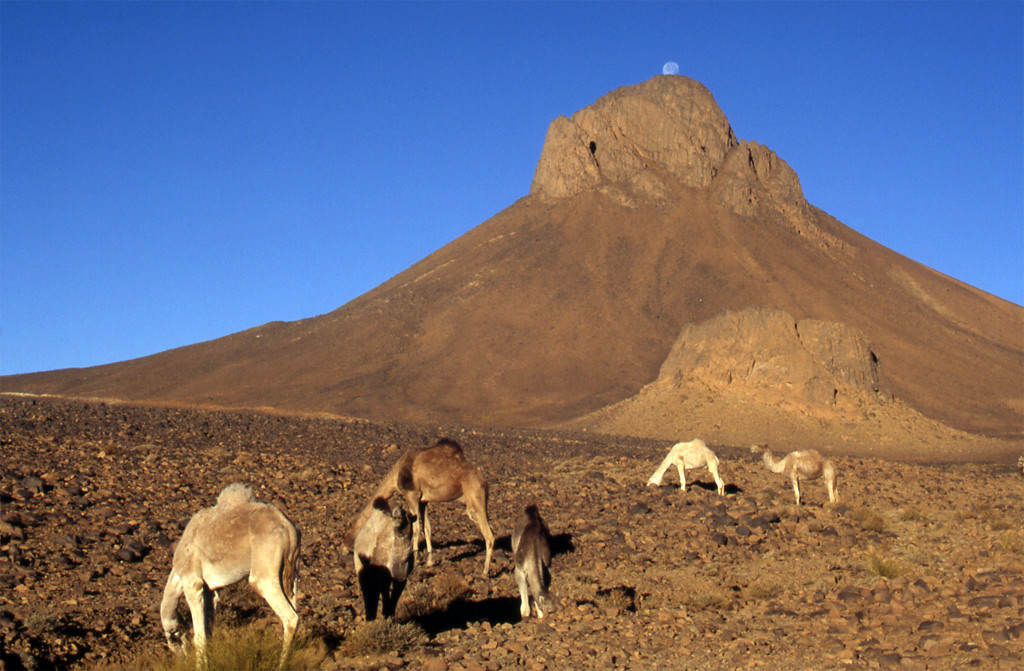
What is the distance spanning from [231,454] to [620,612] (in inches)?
449

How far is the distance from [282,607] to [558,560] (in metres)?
6.83

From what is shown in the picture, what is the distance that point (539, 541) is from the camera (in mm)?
9773

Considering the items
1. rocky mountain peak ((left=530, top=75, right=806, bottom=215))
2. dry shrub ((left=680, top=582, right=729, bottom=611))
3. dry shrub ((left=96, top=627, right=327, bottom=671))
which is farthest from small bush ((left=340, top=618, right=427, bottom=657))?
rocky mountain peak ((left=530, top=75, right=806, bottom=215))

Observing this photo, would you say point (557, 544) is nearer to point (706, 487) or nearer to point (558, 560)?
point (558, 560)

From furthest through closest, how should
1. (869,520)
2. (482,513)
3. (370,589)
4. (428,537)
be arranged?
(869,520)
(428,537)
(482,513)
(370,589)

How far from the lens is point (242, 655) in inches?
280

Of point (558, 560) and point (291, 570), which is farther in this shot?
point (558, 560)

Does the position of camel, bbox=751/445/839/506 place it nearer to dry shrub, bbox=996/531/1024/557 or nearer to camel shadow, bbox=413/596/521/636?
dry shrub, bbox=996/531/1024/557

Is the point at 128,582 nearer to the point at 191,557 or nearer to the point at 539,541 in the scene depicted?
the point at 191,557

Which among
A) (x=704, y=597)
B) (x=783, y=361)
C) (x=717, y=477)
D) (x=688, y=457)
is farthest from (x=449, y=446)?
(x=783, y=361)

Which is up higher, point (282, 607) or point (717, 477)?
point (282, 607)

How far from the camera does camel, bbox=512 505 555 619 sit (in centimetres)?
974

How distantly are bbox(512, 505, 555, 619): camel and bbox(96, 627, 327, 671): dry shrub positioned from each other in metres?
2.62

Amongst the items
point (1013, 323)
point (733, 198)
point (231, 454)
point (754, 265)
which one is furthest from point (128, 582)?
point (1013, 323)
